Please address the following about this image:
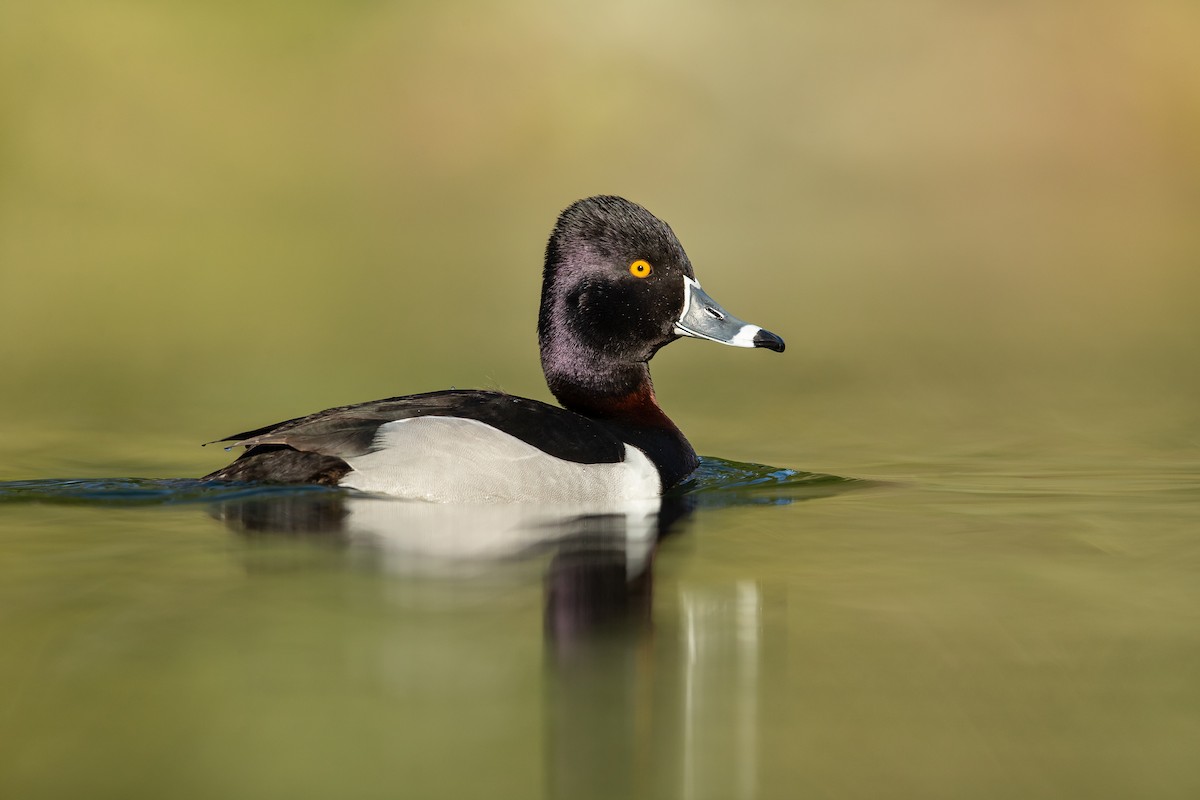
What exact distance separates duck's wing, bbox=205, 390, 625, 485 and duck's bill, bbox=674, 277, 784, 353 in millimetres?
1145

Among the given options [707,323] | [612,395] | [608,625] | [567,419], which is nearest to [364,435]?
[567,419]

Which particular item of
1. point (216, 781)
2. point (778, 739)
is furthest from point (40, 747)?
point (778, 739)

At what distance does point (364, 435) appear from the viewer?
799 centimetres

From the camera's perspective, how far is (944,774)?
4.33 meters

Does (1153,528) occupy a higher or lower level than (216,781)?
higher

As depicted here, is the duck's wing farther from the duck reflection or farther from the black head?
the black head

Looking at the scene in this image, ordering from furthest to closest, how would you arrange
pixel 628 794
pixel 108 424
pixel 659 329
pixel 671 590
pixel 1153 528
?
pixel 108 424
pixel 659 329
pixel 1153 528
pixel 671 590
pixel 628 794

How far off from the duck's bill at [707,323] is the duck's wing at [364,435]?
1.15 m

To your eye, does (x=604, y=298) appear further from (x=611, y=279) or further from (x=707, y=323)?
(x=707, y=323)

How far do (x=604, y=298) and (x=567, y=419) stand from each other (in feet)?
3.09

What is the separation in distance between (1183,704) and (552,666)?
1952mm

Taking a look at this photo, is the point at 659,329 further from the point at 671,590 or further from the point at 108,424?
the point at 108,424

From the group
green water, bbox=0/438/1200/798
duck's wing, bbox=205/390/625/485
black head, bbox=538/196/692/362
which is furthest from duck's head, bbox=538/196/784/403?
green water, bbox=0/438/1200/798

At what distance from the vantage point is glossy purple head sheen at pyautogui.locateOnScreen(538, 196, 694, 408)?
8.94 metres
